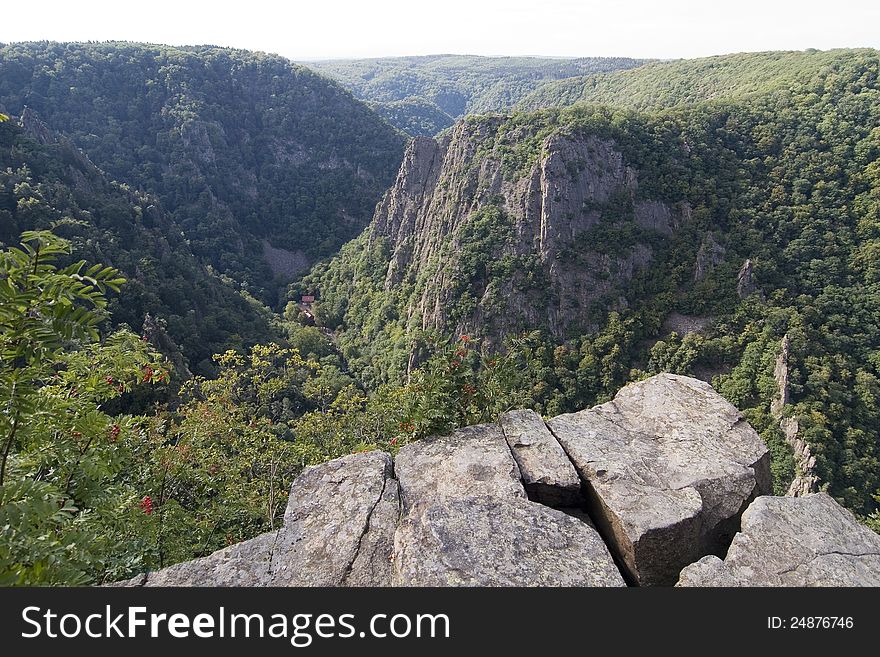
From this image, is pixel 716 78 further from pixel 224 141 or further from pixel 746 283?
pixel 224 141

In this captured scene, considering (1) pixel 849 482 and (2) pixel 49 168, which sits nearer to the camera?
(1) pixel 849 482

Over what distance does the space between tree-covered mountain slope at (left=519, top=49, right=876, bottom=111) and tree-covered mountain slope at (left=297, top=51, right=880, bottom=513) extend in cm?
510

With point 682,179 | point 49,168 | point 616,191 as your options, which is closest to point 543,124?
point 616,191

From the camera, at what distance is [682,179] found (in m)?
75.1

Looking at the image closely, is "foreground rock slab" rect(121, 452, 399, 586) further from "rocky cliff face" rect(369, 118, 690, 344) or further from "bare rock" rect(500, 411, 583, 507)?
"rocky cliff face" rect(369, 118, 690, 344)

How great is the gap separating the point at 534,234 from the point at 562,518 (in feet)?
226

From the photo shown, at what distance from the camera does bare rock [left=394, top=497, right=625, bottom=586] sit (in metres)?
5.45

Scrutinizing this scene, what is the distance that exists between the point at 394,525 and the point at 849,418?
57.7 metres

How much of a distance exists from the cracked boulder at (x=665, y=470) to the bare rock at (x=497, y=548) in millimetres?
879

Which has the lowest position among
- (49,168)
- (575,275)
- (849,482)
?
(849,482)

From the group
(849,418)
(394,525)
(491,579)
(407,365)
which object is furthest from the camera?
(407,365)

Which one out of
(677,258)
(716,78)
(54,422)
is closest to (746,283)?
(677,258)

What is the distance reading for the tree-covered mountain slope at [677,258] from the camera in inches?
2047

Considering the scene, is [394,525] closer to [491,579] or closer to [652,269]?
[491,579]
